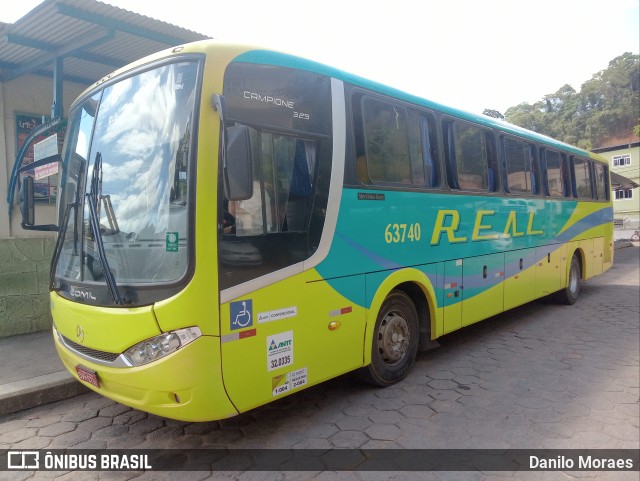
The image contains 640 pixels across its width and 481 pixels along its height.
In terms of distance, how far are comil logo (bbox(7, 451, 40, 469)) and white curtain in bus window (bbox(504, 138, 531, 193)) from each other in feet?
21.4

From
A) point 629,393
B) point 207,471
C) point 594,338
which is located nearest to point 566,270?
point 594,338

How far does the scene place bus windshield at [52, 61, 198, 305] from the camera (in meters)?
3.03

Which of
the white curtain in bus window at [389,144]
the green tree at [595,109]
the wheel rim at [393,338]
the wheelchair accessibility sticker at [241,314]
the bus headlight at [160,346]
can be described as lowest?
the wheel rim at [393,338]

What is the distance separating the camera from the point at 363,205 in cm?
421

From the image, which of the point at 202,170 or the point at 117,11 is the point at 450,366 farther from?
the point at 117,11

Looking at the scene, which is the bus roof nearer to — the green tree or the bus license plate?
the bus license plate

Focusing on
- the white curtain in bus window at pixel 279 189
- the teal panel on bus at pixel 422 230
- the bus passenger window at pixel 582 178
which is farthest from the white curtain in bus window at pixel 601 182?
the white curtain in bus window at pixel 279 189

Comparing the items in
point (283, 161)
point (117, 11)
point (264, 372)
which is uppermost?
point (117, 11)

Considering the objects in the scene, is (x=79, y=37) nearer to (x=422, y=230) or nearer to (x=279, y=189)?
(x=279, y=189)

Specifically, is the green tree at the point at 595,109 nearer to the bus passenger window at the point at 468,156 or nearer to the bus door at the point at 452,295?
the bus passenger window at the point at 468,156

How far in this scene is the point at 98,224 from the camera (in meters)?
3.32

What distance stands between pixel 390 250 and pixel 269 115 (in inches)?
74.2

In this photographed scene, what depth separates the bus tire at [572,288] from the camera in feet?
29.5

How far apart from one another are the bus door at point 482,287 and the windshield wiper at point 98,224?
420 cm
